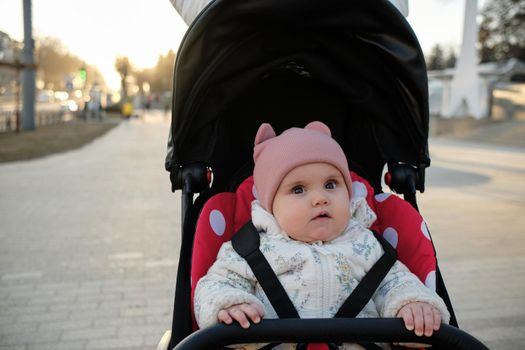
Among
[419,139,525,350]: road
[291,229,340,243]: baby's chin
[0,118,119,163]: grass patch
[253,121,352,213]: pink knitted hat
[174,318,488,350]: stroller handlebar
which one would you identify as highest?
[253,121,352,213]: pink knitted hat

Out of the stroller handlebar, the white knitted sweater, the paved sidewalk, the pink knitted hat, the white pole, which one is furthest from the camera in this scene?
the white pole

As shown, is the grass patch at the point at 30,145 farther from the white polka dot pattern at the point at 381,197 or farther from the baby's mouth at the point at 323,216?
the baby's mouth at the point at 323,216

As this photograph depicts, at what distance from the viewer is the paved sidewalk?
3.66m

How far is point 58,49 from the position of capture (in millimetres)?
97625

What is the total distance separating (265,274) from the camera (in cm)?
207

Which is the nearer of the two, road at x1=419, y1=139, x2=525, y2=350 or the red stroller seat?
the red stroller seat

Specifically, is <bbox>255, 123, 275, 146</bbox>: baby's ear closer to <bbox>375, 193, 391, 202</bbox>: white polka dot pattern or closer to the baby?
the baby

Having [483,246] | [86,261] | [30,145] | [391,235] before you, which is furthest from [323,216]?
[30,145]

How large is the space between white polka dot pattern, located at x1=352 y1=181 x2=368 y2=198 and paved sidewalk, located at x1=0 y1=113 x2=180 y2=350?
68.1 inches

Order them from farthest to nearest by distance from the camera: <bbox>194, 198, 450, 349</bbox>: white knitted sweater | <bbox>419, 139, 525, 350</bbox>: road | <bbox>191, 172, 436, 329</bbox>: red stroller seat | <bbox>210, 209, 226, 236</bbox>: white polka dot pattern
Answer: <bbox>419, 139, 525, 350</bbox>: road, <bbox>210, 209, 226, 236</bbox>: white polka dot pattern, <bbox>191, 172, 436, 329</bbox>: red stroller seat, <bbox>194, 198, 450, 349</bbox>: white knitted sweater

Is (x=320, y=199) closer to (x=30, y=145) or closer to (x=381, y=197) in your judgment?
(x=381, y=197)

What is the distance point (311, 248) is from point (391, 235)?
1.78 ft

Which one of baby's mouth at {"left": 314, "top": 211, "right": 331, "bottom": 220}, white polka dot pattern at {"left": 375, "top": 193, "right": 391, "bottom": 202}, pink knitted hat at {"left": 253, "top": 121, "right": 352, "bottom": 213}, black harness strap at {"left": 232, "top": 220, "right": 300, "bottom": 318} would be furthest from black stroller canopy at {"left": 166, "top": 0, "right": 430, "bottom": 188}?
baby's mouth at {"left": 314, "top": 211, "right": 331, "bottom": 220}

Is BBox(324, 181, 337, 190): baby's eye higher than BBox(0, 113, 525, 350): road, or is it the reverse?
BBox(324, 181, 337, 190): baby's eye
